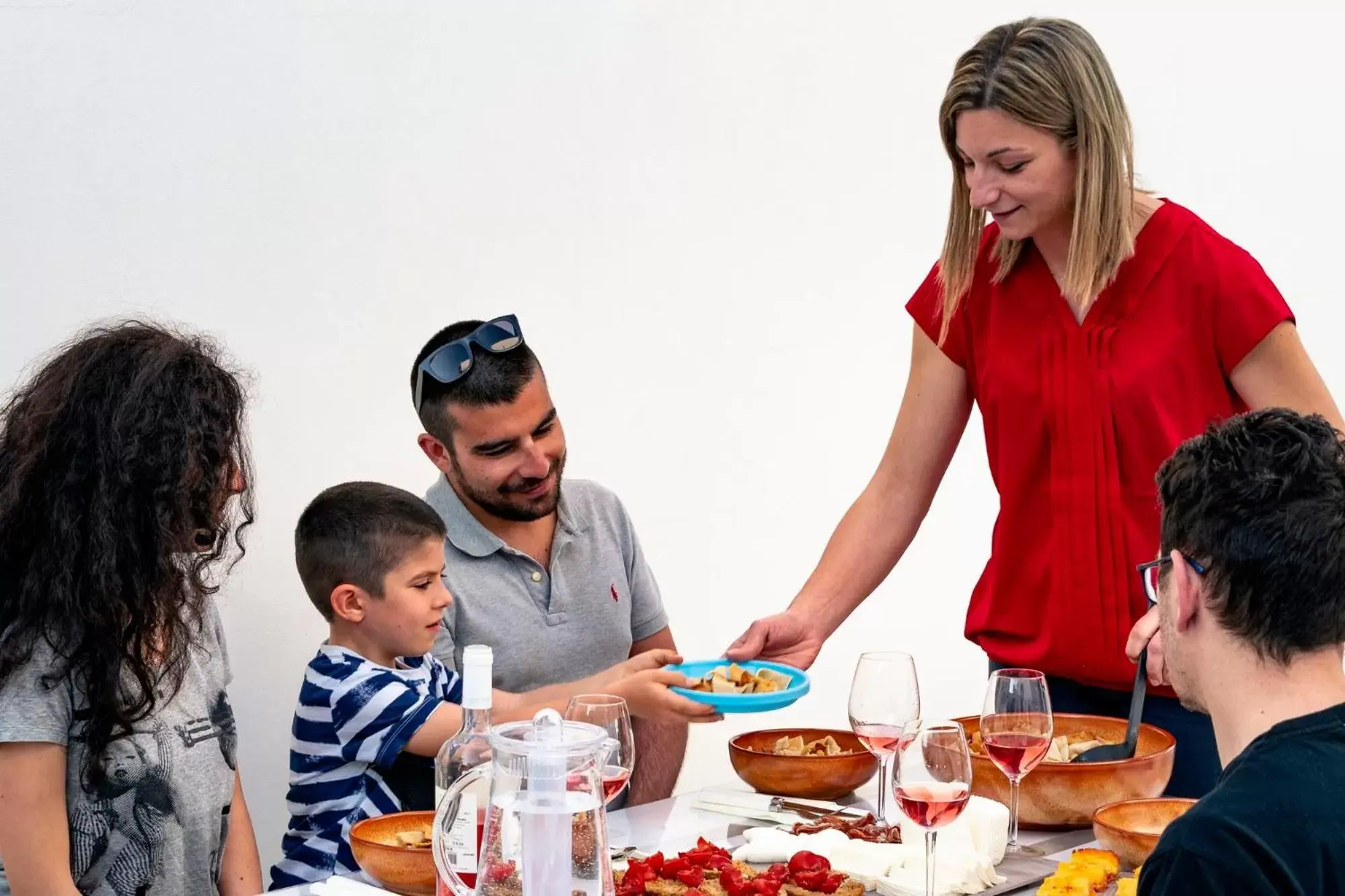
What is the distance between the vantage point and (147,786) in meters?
2.11

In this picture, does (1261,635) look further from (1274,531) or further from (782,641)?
(782,641)

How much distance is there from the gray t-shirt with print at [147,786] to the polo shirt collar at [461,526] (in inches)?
24.3

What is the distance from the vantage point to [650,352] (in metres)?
3.73

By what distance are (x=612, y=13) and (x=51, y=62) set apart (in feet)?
4.42

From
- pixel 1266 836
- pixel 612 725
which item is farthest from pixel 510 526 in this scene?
pixel 1266 836

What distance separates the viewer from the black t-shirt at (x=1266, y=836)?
4.39 ft

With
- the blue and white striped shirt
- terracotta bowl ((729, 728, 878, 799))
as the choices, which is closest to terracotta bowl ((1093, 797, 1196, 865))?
terracotta bowl ((729, 728, 878, 799))

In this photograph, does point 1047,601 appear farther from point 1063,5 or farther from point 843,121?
point 1063,5

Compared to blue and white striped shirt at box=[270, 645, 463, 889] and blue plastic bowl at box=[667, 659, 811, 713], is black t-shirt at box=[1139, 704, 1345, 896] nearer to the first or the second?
blue plastic bowl at box=[667, 659, 811, 713]

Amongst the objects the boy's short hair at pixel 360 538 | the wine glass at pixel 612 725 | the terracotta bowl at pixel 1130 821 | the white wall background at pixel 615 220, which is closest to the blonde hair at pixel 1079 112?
the terracotta bowl at pixel 1130 821

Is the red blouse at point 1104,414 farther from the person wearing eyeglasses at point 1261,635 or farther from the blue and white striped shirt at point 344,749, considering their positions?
the blue and white striped shirt at point 344,749

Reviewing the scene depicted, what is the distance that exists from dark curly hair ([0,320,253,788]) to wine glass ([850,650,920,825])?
0.95 meters

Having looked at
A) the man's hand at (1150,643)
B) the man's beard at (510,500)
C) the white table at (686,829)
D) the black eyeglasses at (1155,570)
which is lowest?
the white table at (686,829)

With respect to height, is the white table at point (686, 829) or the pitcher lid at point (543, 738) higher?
the pitcher lid at point (543, 738)
